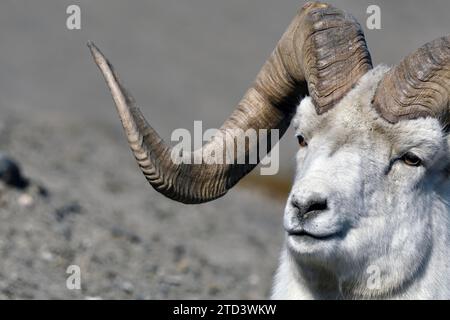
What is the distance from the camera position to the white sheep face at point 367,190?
9.40 m

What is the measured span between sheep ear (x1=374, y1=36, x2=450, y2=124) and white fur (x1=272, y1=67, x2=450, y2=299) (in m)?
0.10

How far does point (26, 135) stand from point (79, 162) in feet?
6.01

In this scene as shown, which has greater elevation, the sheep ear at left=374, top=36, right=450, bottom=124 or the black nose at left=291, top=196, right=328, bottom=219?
the sheep ear at left=374, top=36, right=450, bottom=124

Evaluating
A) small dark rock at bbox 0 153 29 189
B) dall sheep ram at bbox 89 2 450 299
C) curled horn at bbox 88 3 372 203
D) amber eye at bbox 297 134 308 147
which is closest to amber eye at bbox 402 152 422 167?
dall sheep ram at bbox 89 2 450 299

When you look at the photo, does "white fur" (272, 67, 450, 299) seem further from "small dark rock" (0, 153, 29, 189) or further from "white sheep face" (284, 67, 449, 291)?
"small dark rock" (0, 153, 29, 189)

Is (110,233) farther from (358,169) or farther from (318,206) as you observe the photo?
(318,206)

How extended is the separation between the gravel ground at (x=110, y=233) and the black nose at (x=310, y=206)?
4.67 meters

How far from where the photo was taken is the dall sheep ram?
948 centimetres

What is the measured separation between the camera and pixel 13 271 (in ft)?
46.3

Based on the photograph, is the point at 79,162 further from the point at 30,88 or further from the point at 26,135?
the point at 30,88

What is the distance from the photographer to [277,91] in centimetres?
1139

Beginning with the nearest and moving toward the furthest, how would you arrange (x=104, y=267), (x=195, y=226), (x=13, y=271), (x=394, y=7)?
(x=13, y=271), (x=104, y=267), (x=195, y=226), (x=394, y=7)

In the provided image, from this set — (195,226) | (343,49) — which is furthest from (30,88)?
(343,49)

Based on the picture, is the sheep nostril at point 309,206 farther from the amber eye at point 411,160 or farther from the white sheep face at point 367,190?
the amber eye at point 411,160
